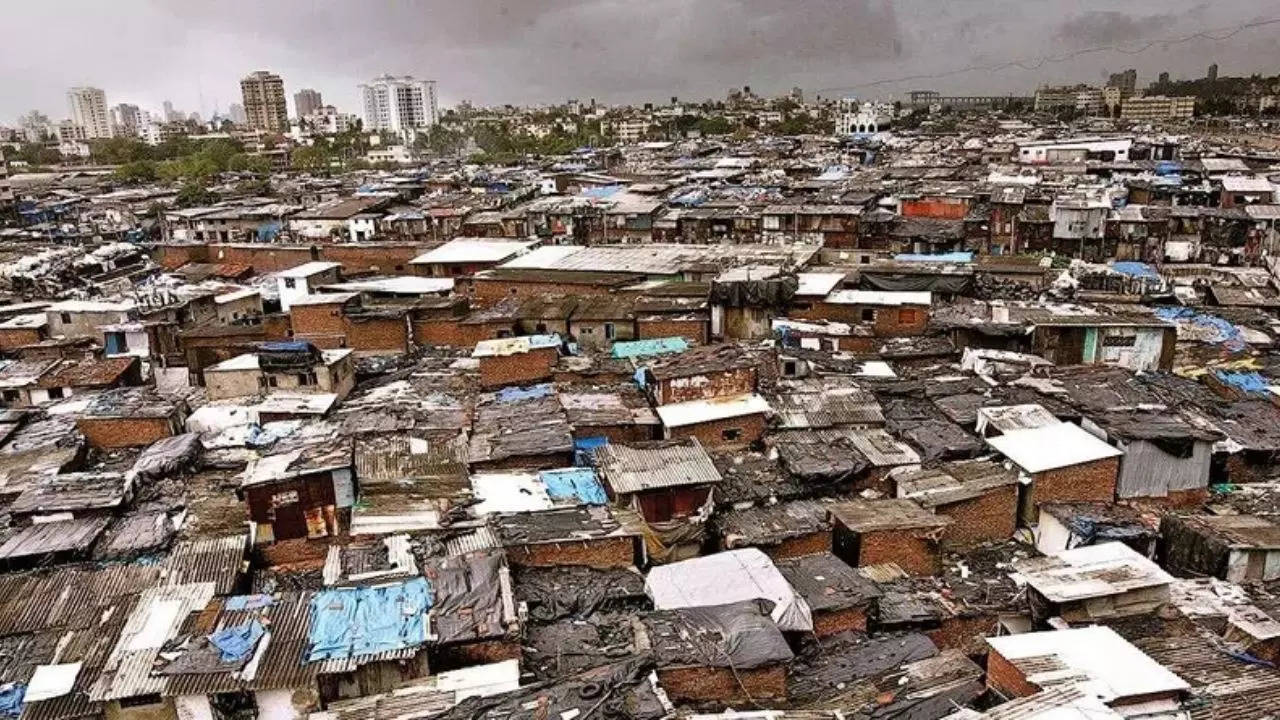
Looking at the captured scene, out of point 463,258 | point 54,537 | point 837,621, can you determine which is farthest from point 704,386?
point 463,258

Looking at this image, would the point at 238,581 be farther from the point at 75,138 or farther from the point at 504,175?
the point at 75,138

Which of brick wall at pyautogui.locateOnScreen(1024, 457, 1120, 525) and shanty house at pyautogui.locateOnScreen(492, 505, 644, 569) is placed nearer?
shanty house at pyautogui.locateOnScreen(492, 505, 644, 569)

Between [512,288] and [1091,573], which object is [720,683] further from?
[512,288]

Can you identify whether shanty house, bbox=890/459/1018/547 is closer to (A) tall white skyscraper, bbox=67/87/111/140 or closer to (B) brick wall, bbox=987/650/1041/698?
(B) brick wall, bbox=987/650/1041/698

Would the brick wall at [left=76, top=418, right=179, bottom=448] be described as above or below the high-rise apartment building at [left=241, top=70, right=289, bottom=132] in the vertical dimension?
below

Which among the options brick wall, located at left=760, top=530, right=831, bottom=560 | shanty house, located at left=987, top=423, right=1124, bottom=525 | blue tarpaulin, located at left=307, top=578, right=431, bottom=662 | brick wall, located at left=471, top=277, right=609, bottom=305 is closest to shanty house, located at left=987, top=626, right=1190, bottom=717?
brick wall, located at left=760, top=530, right=831, bottom=560
